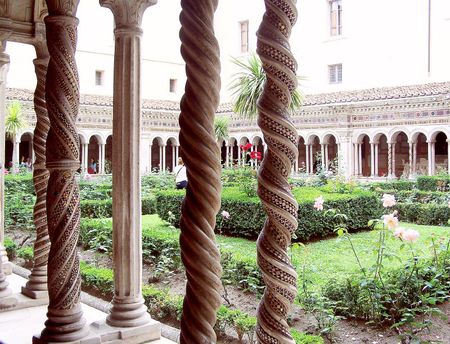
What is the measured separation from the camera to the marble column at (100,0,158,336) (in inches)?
153

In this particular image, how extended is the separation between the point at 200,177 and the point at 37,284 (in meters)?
3.76

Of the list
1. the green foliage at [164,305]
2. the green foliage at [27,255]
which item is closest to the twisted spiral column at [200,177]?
the green foliage at [164,305]

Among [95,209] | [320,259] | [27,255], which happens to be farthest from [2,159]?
[95,209]

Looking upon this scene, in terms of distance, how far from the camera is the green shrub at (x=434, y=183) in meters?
15.4

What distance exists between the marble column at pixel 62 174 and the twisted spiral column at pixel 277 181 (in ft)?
6.69

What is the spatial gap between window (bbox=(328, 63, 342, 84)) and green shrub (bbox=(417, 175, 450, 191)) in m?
11.5

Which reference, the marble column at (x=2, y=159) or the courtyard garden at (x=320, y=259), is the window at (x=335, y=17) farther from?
the marble column at (x=2, y=159)

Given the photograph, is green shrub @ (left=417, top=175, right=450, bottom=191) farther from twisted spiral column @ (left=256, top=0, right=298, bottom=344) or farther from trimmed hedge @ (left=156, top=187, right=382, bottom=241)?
twisted spiral column @ (left=256, top=0, right=298, bottom=344)

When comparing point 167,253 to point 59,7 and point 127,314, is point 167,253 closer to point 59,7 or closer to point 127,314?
point 127,314

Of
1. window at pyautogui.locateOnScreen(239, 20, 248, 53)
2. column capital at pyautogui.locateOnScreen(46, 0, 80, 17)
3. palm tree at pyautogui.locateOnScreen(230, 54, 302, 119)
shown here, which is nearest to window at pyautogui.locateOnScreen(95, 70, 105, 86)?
window at pyautogui.locateOnScreen(239, 20, 248, 53)

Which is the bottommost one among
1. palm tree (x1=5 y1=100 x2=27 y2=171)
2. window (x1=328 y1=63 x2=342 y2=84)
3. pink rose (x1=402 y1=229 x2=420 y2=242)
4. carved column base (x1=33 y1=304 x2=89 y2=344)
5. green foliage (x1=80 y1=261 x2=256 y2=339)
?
green foliage (x1=80 y1=261 x2=256 y2=339)

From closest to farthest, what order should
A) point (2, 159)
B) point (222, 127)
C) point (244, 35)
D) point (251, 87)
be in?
point (2, 159) < point (251, 87) < point (222, 127) < point (244, 35)

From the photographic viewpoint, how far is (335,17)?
27.1 metres

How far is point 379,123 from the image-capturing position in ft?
69.9
